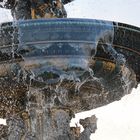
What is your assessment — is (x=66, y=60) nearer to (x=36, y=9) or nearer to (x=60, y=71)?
(x=60, y=71)

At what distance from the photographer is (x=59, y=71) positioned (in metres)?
13.1

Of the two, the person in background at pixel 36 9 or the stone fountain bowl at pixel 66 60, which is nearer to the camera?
the stone fountain bowl at pixel 66 60

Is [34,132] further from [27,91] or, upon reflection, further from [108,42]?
[108,42]

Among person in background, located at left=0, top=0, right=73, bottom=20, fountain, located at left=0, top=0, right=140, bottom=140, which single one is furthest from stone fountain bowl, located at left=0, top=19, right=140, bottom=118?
person in background, located at left=0, top=0, right=73, bottom=20

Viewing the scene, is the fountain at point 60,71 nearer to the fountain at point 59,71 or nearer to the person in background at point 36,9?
the fountain at point 59,71

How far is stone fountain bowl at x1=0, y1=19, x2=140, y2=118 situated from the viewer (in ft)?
40.9

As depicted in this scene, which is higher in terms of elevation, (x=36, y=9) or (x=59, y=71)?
(x=36, y=9)

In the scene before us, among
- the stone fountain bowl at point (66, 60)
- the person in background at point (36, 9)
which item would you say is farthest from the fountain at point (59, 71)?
the person in background at point (36, 9)

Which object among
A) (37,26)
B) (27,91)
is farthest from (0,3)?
(37,26)

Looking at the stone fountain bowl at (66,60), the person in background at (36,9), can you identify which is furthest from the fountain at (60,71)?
the person in background at (36,9)

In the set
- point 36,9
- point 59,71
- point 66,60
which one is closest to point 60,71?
point 59,71

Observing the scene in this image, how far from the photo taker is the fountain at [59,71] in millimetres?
12469

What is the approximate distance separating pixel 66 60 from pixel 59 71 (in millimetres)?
412

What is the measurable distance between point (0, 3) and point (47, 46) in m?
3.99
